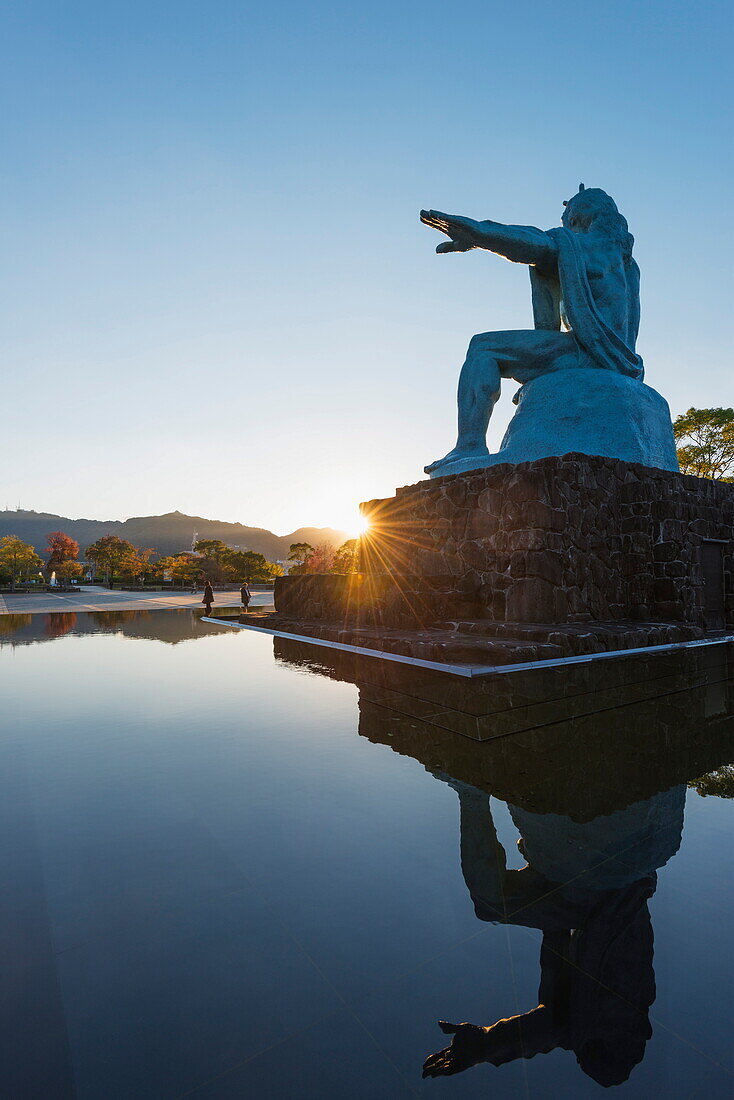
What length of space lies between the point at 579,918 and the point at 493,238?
9.02m

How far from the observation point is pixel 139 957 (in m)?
1.49

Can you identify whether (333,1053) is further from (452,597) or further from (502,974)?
(452,597)

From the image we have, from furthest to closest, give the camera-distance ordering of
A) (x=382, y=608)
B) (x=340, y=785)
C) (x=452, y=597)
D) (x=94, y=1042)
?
(x=382, y=608), (x=452, y=597), (x=340, y=785), (x=94, y=1042)

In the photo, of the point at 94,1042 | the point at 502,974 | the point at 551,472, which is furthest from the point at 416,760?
the point at 551,472

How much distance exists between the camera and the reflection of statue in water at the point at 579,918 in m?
1.23

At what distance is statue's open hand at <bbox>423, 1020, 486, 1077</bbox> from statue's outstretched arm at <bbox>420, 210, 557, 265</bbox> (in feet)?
30.4

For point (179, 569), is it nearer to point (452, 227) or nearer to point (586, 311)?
point (452, 227)

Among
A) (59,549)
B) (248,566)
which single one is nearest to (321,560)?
(248,566)

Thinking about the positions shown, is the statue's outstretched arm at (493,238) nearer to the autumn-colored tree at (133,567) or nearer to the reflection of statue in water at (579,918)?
the reflection of statue in water at (579,918)

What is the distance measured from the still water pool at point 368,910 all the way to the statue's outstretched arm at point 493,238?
24.9ft

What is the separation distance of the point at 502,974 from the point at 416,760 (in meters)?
1.65

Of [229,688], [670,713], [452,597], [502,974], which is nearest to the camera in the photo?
[502,974]

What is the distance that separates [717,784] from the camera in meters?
2.72

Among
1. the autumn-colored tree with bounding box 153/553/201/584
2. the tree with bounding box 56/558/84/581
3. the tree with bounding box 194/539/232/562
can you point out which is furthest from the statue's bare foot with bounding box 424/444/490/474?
the tree with bounding box 56/558/84/581
